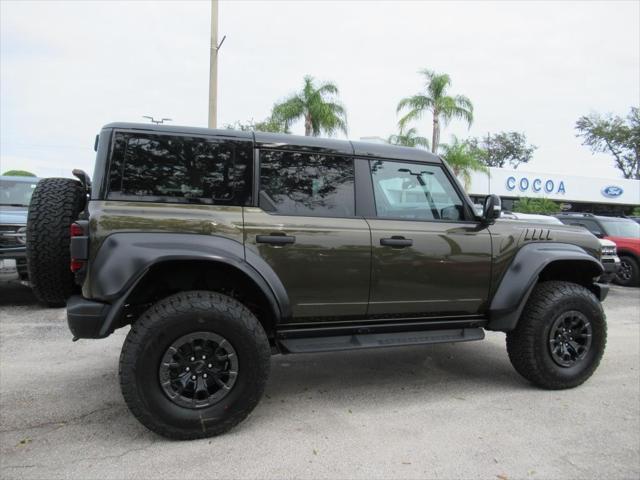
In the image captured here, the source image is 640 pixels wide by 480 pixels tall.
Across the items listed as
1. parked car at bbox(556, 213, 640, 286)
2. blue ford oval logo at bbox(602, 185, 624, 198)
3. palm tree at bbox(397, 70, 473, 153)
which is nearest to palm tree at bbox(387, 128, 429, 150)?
palm tree at bbox(397, 70, 473, 153)

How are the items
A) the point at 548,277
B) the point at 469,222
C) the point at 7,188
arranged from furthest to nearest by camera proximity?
the point at 7,188 → the point at 548,277 → the point at 469,222

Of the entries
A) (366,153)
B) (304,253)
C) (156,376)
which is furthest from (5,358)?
(366,153)

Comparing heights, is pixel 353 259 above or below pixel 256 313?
above

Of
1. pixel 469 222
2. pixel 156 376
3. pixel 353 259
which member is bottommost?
pixel 156 376

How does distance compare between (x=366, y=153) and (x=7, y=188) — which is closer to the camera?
(x=366, y=153)

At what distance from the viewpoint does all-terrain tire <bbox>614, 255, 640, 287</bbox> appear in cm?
1102

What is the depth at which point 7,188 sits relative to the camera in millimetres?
8461

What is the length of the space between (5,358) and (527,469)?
4521 millimetres

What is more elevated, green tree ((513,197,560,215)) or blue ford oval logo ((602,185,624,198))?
blue ford oval logo ((602,185,624,198))

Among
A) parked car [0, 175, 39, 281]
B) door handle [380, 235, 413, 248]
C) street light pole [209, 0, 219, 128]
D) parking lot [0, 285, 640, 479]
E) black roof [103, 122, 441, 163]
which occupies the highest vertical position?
street light pole [209, 0, 219, 128]

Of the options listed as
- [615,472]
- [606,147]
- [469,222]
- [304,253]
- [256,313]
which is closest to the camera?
[615,472]

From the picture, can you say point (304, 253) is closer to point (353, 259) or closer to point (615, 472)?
point (353, 259)

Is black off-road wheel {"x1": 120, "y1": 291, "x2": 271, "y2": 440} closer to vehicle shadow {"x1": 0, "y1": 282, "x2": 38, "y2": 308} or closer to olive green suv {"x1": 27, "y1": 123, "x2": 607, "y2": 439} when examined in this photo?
olive green suv {"x1": 27, "y1": 123, "x2": 607, "y2": 439}

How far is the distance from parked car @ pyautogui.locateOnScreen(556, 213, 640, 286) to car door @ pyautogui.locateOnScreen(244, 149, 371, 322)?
32.2 ft
